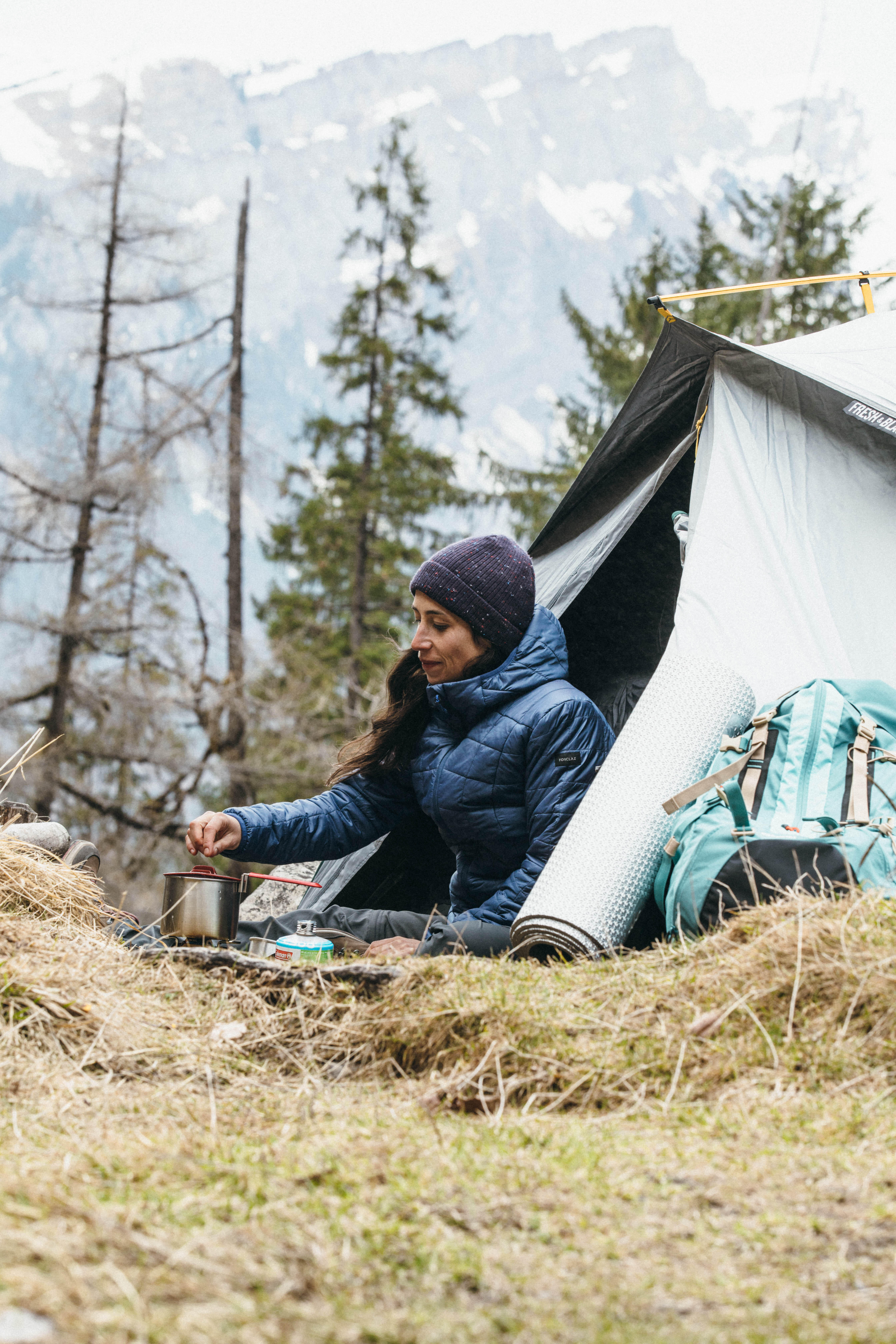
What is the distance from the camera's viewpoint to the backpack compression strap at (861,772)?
8.45 ft

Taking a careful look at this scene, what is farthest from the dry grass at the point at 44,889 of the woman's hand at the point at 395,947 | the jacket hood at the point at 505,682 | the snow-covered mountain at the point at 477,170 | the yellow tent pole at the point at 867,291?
the snow-covered mountain at the point at 477,170

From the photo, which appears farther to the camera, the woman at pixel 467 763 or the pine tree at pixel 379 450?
the pine tree at pixel 379 450

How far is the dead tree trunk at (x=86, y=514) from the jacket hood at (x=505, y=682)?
40.0 feet

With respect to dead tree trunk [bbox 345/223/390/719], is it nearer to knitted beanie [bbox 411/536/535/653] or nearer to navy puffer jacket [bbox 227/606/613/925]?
navy puffer jacket [bbox 227/606/613/925]

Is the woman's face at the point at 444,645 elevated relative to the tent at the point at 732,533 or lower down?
lower down

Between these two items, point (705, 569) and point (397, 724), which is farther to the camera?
point (397, 724)

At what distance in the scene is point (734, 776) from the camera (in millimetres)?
2785

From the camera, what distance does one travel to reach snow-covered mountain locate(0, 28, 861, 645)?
6938 centimetres

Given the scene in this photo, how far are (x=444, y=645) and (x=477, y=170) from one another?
130 m

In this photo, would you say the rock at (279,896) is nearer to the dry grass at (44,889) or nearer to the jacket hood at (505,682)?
the dry grass at (44,889)

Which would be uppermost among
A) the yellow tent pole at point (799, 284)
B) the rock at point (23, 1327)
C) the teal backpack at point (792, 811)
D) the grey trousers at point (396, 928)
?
the yellow tent pole at point (799, 284)

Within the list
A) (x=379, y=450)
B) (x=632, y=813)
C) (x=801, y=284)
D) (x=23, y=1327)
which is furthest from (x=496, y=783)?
(x=379, y=450)

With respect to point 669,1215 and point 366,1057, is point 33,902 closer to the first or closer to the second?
point 366,1057

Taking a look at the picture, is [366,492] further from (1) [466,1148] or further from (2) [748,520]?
(1) [466,1148]
